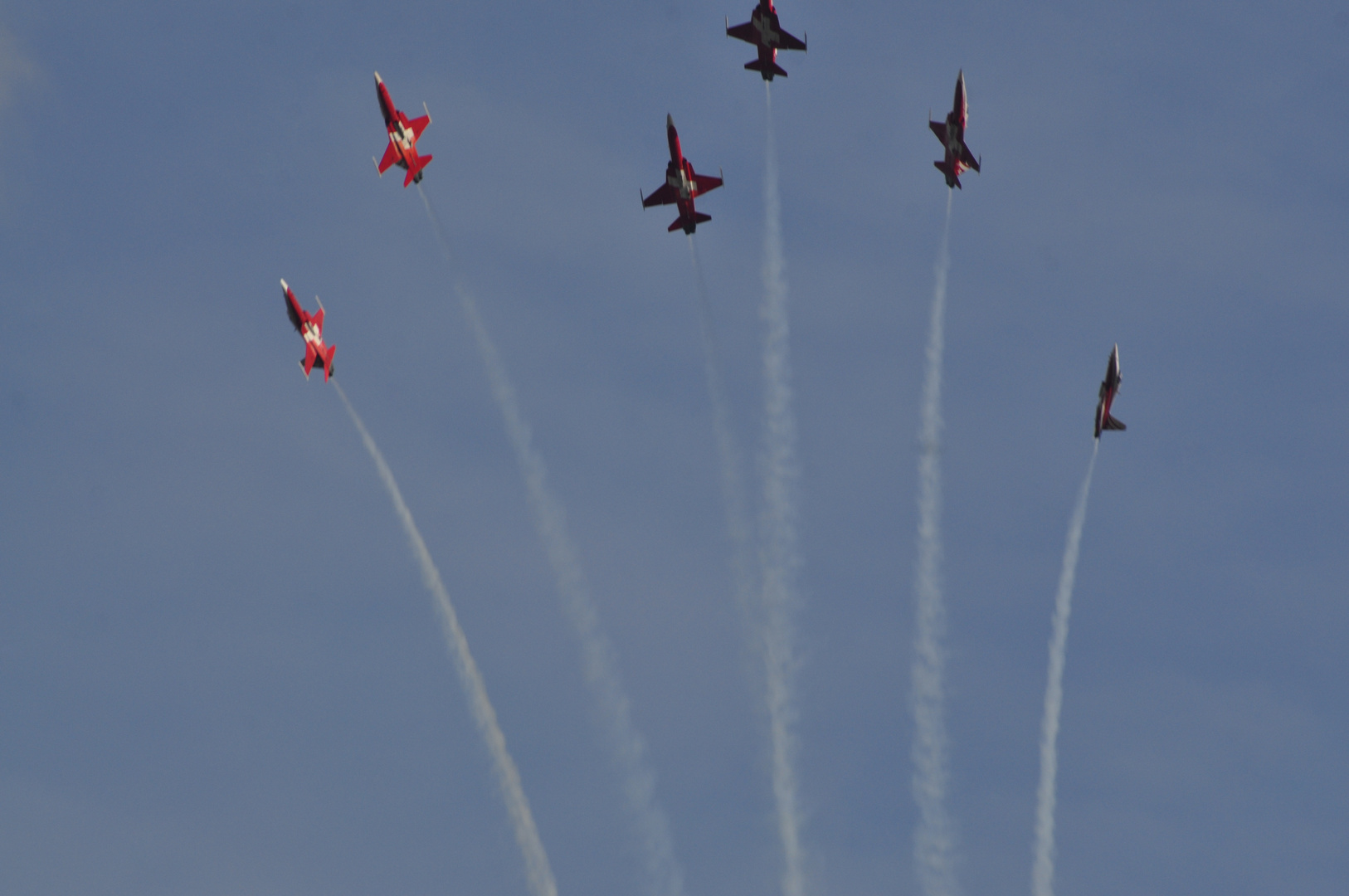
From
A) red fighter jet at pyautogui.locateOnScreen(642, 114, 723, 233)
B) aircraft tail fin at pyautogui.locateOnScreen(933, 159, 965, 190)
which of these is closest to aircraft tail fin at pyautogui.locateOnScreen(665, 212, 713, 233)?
red fighter jet at pyautogui.locateOnScreen(642, 114, 723, 233)

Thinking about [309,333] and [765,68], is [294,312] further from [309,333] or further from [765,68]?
[765,68]

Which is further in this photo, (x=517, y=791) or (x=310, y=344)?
(x=310, y=344)

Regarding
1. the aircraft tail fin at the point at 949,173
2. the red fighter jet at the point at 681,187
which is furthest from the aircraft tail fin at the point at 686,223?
the aircraft tail fin at the point at 949,173

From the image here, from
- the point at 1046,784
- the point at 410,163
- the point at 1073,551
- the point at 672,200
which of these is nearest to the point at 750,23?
the point at 672,200

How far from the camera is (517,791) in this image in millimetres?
76625

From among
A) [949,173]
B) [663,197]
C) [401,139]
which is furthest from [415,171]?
[949,173]

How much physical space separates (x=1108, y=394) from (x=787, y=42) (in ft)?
106

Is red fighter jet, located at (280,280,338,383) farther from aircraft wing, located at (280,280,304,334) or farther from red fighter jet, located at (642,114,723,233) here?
red fighter jet, located at (642,114,723,233)

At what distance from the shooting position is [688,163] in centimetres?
8381

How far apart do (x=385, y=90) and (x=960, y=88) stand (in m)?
38.6

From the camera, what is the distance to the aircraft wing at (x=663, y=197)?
8462 cm

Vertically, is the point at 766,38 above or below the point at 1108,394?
above

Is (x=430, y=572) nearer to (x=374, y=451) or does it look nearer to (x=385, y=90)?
(x=374, y=451)

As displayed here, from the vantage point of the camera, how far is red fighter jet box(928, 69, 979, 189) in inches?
3317
